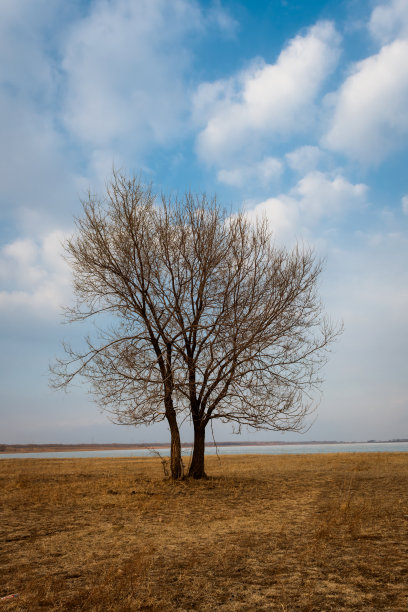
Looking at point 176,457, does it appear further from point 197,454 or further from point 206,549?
point 206,549

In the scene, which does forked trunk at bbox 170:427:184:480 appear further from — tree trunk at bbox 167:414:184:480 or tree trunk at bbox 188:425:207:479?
tree trunk at bbox 188:425:207:479

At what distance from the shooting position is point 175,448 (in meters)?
16.7

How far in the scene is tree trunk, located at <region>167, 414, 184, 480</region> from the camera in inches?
651

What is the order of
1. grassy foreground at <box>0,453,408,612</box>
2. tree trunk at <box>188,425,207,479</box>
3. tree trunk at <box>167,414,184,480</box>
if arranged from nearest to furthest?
1. grassy foreground at <box>0,453,408,612</box>
2. tree trunk at <box>167,414,184,480</box>
3. tree trunk at <box>188,425,207,479</box>

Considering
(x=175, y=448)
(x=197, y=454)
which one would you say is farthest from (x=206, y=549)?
(x=197, y=454)

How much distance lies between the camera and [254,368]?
15.2 meters

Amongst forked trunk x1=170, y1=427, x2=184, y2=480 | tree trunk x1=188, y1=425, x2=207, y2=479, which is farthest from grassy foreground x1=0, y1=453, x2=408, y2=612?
tree trunk x1=188, y1=425, x2=207, y2=479

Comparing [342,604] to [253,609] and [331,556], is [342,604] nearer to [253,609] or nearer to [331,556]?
[253,609]

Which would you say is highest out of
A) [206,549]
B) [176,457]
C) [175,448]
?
[175,448]

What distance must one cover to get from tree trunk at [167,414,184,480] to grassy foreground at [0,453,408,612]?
2251 mm

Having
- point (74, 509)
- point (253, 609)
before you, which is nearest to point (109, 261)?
point (74, 509)

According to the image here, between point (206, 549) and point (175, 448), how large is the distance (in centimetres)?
953

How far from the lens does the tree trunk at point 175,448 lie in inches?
651

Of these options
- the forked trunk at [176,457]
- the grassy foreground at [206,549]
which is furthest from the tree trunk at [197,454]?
the grassy foreground at [206,549]
